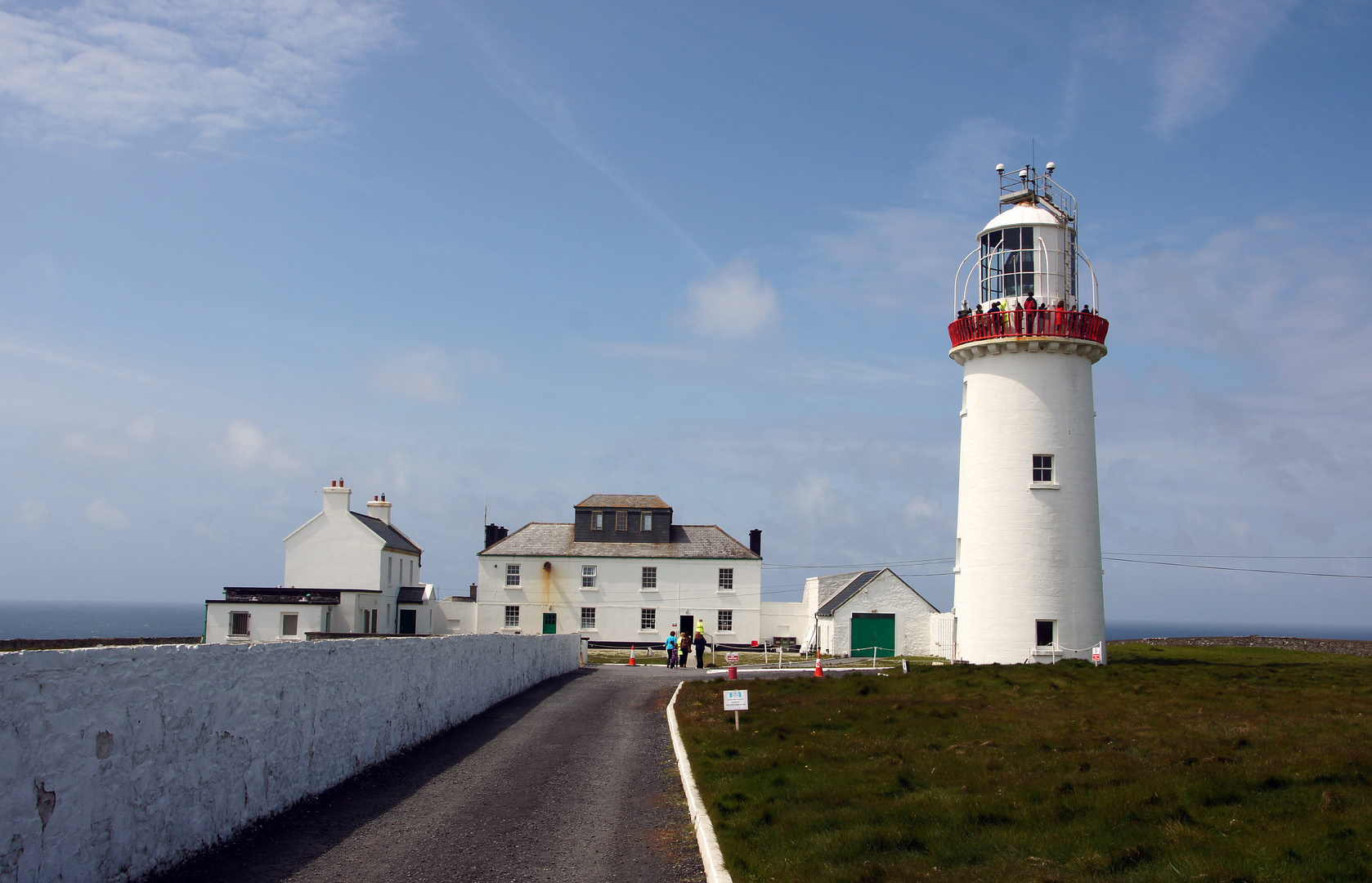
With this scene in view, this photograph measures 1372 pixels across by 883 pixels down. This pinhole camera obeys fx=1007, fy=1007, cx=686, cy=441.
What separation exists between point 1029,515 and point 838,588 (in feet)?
71.6

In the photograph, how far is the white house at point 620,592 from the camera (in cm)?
5388

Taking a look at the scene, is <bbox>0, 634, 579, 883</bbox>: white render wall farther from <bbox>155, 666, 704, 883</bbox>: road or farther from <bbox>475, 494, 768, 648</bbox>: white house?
<bbox>475, 494, 768, 648</bbox>: white house

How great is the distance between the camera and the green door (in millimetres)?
45406

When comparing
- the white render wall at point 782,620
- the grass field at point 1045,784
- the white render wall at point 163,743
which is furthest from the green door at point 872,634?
the white render wall at point 163,743

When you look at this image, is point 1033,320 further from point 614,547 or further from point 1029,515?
point 614,547

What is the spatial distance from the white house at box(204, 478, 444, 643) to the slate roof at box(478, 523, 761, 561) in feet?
15.7

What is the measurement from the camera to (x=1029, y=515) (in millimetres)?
29078

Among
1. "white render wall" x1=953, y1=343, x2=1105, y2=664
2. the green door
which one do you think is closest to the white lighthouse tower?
"white render wall" x1=953, y1=343, x2=1105, y2=664

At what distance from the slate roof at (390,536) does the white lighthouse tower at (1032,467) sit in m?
32.3

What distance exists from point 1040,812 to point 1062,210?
25931 millimetres

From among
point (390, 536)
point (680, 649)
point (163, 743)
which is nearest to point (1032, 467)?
point (680, 649)

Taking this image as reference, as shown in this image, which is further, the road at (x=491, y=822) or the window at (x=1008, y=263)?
the window at (x=1008, y=263)

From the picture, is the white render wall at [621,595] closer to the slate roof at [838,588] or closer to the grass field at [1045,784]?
the slate roof at [838,588]

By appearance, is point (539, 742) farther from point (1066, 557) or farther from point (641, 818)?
point (1066, 557)
